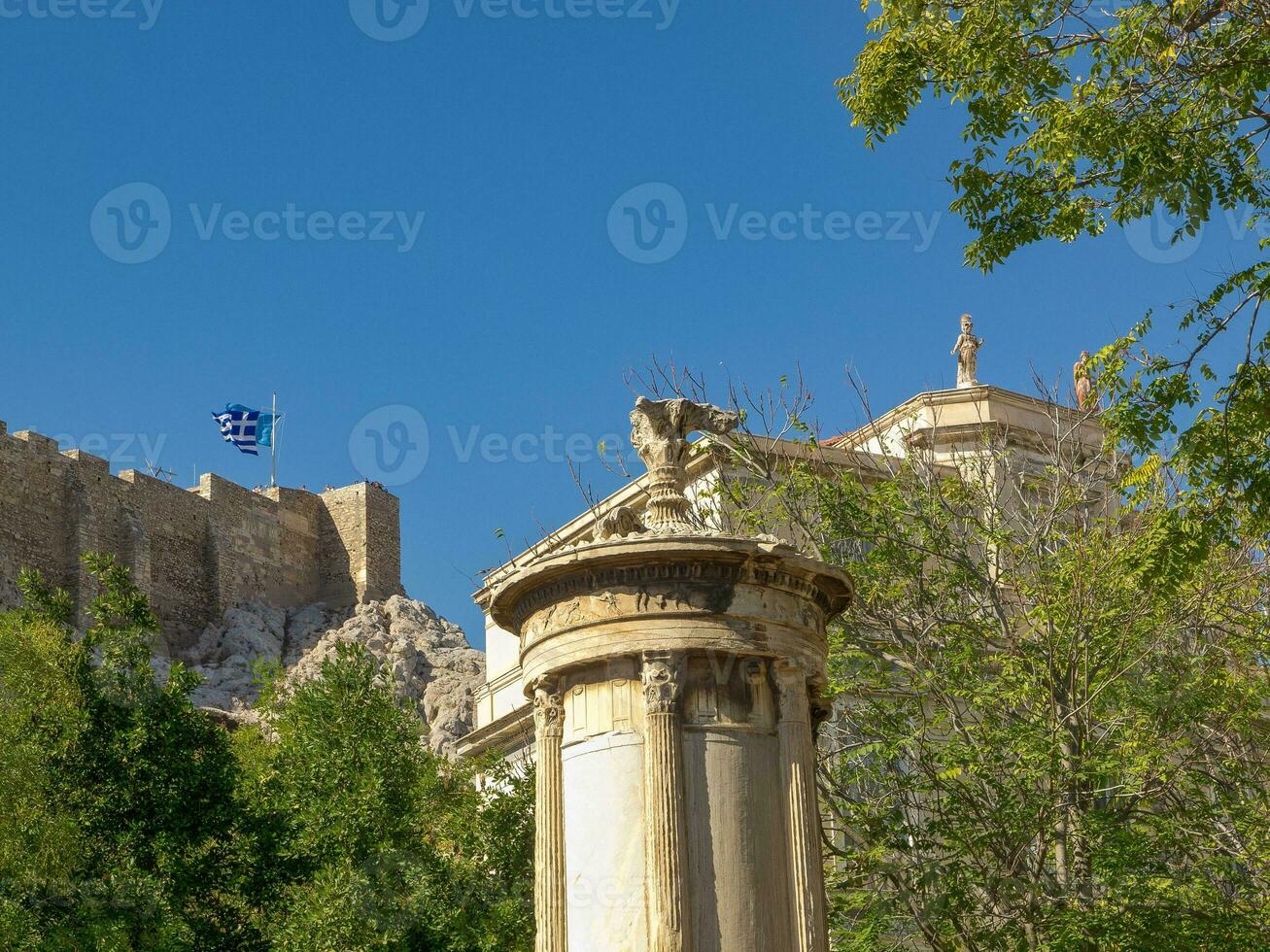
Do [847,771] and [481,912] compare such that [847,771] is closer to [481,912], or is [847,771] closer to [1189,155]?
[481,912]

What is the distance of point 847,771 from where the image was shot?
18703 mm

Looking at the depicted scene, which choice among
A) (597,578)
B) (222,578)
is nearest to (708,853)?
(597,578)

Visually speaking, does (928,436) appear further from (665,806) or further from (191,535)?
(191,535)

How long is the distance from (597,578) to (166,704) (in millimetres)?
11754

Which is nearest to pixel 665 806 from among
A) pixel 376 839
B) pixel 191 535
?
pixel 376 839

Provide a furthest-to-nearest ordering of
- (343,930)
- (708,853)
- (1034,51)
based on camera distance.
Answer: (343,930) < (1034,51) < (708,853)

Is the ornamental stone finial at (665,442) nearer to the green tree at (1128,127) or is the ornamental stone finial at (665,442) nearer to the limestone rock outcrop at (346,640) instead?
the green tree at (1128,127)

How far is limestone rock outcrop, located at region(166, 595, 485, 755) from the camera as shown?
54.5m

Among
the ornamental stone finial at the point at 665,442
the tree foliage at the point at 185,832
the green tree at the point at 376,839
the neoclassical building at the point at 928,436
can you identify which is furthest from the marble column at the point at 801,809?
the neoclassical building at the point at 928,436

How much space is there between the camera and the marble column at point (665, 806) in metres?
10.5

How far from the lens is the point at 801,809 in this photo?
36.3ft

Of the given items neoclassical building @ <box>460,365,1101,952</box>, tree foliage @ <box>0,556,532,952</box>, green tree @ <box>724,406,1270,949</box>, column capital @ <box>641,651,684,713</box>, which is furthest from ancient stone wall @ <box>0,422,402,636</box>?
column capital @ <box>641,651,684,713</box>

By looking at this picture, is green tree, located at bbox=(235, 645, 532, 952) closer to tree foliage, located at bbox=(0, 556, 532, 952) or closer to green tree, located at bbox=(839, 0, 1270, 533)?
tree foliage, located at bbox=(0, 556, 532, 952)

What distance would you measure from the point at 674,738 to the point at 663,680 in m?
0.38
